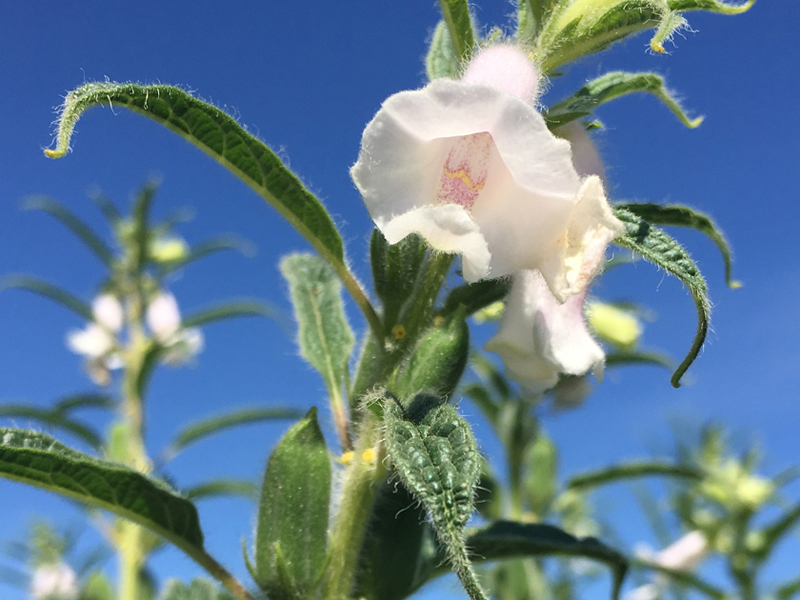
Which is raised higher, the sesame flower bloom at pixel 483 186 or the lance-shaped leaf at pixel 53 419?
the lance-shaped leaf at pixel 53 419

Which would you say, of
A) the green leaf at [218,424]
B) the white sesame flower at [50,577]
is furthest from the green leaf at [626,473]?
the white sesame flower at [50,577]

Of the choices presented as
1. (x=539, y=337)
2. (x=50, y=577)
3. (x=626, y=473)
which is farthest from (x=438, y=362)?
(x=50, y=577)

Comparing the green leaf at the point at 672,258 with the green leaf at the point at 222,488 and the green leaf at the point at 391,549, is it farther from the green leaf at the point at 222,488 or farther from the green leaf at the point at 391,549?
the green leaf at the point at 222,488

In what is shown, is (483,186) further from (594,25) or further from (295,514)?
(295,514)

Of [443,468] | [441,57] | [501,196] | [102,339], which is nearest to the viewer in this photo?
[443,468]

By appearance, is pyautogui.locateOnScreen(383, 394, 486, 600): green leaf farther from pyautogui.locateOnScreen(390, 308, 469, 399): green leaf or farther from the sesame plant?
pyautogui.locateOnScreen(390, 308, 469, 399): green leaf
